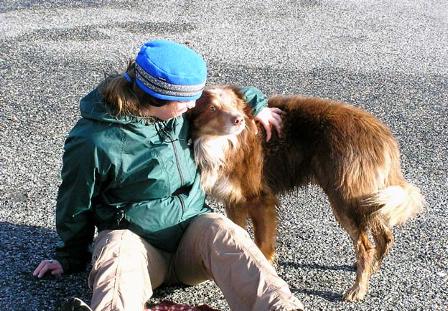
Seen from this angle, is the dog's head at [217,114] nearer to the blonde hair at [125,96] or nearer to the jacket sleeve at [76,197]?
the blonde hair at [125,96]

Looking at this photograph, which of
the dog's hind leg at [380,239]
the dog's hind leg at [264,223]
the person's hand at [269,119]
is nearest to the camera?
the dog's hind leg at [380,239]

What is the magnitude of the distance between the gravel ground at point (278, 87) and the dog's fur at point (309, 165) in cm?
36

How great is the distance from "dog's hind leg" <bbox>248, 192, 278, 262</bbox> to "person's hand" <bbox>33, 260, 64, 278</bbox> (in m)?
1.34

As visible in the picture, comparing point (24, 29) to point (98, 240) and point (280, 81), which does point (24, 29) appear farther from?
point (98, 240)

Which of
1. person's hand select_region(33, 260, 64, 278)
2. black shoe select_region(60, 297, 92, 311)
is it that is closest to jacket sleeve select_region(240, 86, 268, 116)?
person's hand select_region(33, 260, 64, 278)

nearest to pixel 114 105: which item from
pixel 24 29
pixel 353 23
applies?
pixel 24 29

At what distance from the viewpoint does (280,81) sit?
309 inches

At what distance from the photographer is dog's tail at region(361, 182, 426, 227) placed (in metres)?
3.95

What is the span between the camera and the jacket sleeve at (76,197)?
11.2 feet

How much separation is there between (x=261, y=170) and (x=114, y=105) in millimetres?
1340

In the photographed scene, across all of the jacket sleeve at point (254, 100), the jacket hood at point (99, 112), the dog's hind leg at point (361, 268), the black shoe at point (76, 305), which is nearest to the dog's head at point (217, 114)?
the jacket sleeve at point (254, 100)

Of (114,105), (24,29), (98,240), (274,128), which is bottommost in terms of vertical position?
(24,29)

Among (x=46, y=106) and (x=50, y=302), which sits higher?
(x=50, y=302)

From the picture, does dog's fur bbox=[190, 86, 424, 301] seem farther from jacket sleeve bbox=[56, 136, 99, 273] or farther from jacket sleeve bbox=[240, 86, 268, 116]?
jacket sleeve bbox=[56, 136, 99, 273]
